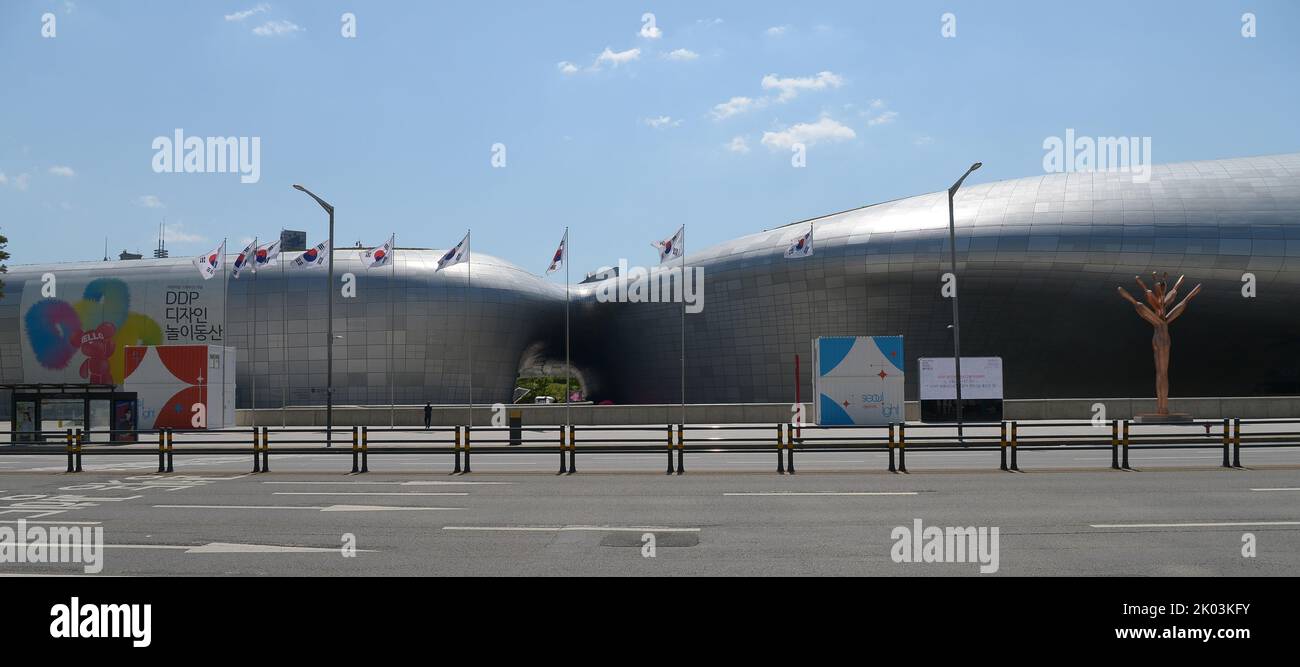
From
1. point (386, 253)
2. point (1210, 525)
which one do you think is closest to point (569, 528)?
point (1210, 525)

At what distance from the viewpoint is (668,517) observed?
12.8m

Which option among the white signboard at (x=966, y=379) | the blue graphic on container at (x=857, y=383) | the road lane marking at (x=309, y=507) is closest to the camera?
the road lane marking at (x=309, y=507)

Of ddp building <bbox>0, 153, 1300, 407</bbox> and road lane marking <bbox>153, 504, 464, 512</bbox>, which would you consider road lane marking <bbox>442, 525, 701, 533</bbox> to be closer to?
road lane marking <bbox>153, 504, 464, 512</bbox>

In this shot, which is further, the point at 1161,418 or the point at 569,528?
the point at 1161,418

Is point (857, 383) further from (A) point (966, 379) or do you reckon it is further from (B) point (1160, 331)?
(B) point (1160, 331)

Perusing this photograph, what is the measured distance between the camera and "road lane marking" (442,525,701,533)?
11.6 metres

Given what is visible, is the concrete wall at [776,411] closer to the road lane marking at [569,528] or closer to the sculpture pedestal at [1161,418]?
the sculpture pedestal at [1161,418]

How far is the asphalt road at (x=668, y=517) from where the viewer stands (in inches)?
364

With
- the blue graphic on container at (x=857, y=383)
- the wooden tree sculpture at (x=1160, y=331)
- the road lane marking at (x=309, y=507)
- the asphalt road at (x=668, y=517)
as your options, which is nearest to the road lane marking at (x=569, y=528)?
the asphalt road at (x=668, y=517)

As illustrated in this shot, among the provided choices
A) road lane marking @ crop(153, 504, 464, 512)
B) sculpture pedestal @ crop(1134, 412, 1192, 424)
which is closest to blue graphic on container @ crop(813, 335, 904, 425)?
sculpture pedestal @ crop(1134, 412, 1192, 424)

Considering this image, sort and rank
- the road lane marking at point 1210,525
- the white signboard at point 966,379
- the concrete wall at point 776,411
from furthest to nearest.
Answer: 1. the concrete wall at point 776,411
2. the white signboard at point 966,379
3. the road lane marking at point 1210,525

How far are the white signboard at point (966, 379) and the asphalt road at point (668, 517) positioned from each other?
1745cm

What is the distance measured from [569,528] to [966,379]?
1250 inches
